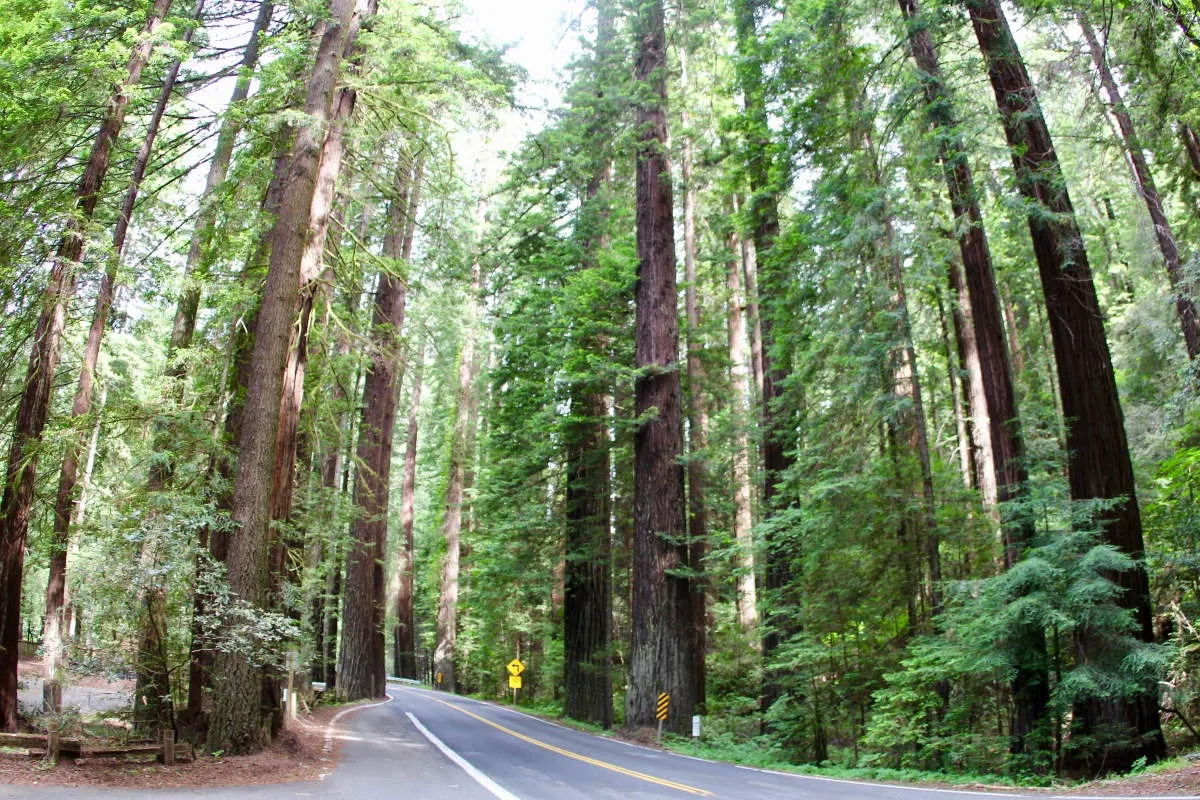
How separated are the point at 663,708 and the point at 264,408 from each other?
924 centimetres

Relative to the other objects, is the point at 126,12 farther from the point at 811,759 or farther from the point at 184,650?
the point at 811,759

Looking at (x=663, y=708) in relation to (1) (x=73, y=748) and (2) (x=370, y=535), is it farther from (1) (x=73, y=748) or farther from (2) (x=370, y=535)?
(2) (x=370, y=535)

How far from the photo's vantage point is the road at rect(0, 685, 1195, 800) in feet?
24.3

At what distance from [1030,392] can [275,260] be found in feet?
72.3

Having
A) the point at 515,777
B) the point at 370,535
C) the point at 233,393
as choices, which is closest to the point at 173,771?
the point at 515,777

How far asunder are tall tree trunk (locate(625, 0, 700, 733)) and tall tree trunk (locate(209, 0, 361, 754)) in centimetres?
707

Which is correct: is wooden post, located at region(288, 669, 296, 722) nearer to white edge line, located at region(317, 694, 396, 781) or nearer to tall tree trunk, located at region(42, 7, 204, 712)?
white edge line, located at region(317, 694, 396, 781)

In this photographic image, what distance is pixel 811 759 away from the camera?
13156mm

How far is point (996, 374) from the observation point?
11.9 meters

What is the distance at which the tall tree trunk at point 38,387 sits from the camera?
9.82 m

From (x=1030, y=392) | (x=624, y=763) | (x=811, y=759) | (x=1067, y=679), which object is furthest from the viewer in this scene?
(x=1030, y=392)

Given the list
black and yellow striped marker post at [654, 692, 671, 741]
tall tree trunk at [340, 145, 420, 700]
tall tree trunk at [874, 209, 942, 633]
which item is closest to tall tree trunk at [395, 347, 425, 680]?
tall tree trunk at [340, 145, 420, 700]

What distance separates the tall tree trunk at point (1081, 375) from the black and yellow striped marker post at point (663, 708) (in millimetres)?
7005

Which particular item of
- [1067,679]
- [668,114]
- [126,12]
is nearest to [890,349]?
[1067,679]
